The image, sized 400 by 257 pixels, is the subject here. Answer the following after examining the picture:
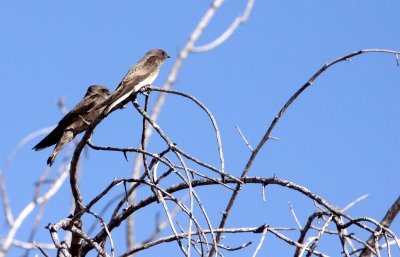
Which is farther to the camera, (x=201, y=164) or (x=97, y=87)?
(x=97, y=87)

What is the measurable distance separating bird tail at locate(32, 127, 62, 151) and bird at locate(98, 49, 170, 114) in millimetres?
663

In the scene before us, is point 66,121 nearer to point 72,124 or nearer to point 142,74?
point 72,124

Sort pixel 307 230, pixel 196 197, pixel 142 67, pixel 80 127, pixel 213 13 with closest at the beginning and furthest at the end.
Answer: pixel 196 197 → pixel 307 230 → pixel 213 13 → pixel 80 127 → pixel 142 67

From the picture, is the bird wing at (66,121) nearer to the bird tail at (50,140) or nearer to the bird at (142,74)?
the bird tail at (50,140)

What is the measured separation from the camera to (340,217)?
3.90m

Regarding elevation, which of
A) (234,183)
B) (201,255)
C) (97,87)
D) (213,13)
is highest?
(97,87)

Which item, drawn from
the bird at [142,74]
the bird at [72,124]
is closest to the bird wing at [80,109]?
the bird at [72,124]

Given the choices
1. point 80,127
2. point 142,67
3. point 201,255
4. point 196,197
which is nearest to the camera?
point 201,255

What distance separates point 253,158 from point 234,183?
0.25m

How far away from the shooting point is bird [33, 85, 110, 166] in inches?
281

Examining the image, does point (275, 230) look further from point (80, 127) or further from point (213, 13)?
point (80, 127)

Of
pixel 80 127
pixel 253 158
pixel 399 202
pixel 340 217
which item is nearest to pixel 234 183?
pixel 253 158

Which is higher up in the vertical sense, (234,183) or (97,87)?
(97,87)

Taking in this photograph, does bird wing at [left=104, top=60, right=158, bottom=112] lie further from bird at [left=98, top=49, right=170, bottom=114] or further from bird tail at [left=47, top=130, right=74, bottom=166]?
bird tail at [left=47, top=130, right=74, bottom=166]
